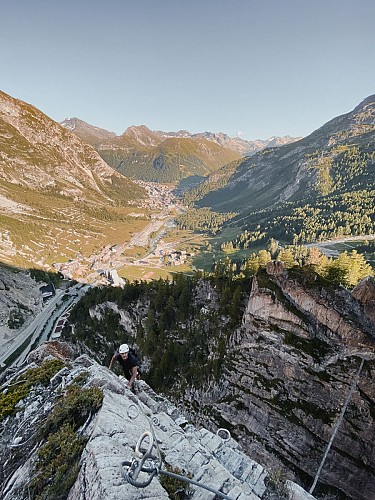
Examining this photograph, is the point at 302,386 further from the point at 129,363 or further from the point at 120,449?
the point at 120,449

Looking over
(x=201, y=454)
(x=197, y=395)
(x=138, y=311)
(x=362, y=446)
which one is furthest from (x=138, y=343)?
(x=201, y=454)

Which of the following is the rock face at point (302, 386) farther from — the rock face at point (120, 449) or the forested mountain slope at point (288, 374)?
the rock face at point (120, 449)

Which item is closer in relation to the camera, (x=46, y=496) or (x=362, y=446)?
(x=46, y=496)

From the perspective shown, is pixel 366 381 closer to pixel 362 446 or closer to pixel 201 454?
pixel 362 446

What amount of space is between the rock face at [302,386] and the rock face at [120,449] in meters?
17.0

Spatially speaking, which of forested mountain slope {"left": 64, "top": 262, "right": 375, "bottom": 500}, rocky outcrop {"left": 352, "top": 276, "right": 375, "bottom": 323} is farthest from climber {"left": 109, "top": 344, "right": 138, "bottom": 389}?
rocky outcrop {"left": 352, "top": 276, "right": 375, "bottom": 323}

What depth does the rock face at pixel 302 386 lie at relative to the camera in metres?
26.0

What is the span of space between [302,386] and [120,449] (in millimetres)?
25512

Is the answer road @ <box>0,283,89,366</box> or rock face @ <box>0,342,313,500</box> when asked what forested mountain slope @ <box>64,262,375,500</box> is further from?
road @ <box>0,283,89,366</box>

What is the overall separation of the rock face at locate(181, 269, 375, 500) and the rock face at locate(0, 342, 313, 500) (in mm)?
16971

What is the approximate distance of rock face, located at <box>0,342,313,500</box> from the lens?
8.46 meters

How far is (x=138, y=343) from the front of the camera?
57.7 meters

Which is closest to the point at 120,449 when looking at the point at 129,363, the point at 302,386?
the point at 129,363

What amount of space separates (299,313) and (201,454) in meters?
23.2
